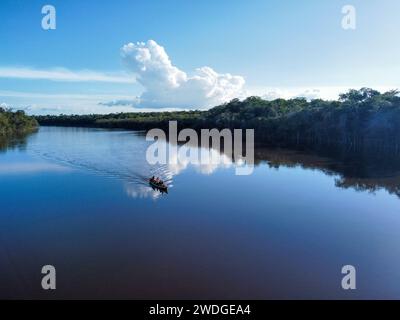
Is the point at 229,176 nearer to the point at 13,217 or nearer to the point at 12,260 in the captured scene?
the point at 13,217

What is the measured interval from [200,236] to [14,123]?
262 ft

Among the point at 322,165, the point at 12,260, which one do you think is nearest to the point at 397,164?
the point at 322,165

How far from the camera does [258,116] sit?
6975cm

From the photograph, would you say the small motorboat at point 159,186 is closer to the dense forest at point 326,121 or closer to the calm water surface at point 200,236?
the calm water surface at point 200,236

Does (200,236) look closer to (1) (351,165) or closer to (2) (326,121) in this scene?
(1) (351,165)

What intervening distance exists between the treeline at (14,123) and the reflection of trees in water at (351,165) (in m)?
54.1

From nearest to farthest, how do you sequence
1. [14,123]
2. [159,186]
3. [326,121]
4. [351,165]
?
[159,186], [351,165], [326,121], [14,123]

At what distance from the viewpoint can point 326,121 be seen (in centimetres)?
5216

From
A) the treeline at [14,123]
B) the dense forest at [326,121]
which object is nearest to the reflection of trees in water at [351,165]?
the dense forest at [326,121]

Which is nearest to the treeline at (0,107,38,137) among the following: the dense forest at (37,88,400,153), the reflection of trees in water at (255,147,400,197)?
the dense forest at (37,88,400,153)

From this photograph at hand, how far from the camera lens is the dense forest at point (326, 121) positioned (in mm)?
43000

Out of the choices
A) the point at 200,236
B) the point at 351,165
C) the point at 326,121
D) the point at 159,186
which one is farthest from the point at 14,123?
the point at 200,236
